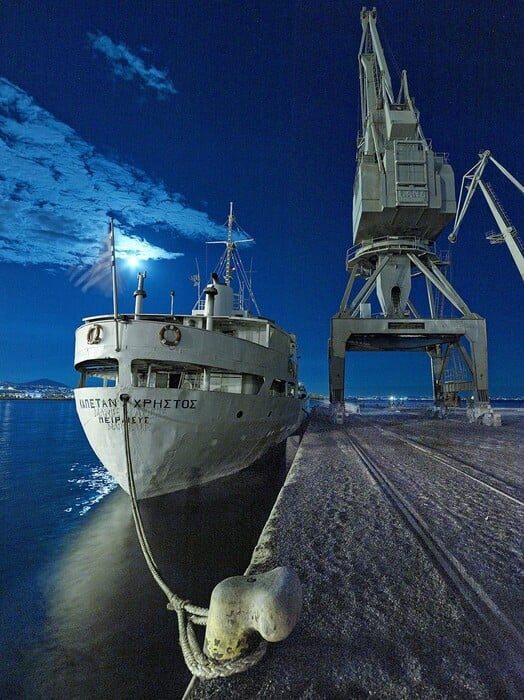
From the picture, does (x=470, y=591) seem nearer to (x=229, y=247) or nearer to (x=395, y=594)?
(x=395, y=594)

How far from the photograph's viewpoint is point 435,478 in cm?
891

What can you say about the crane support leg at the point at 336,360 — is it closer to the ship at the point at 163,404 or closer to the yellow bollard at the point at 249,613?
the ship at the point at 163,404

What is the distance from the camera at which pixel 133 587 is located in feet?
20.5

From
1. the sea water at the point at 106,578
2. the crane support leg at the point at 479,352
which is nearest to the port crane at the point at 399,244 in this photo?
the crane support leg at the point at 479,352

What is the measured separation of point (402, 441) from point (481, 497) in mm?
9493

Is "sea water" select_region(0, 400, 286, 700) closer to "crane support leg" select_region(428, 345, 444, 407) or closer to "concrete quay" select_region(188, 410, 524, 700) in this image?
"concrete quay" select_region(188, 410, 524, 700)

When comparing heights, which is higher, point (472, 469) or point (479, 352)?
point (479, 352)

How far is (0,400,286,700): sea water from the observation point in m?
4.34

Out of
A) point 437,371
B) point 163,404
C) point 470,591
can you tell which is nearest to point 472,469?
point 470,591

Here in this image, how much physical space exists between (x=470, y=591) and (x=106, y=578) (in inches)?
258

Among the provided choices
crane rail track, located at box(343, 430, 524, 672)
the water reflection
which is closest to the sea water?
the water reflection

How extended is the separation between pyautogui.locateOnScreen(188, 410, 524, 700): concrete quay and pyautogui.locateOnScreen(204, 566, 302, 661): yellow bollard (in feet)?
0.73

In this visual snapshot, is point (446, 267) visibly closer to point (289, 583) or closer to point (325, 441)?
point (325, 441)

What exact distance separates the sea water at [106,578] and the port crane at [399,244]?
1778 centimetres
